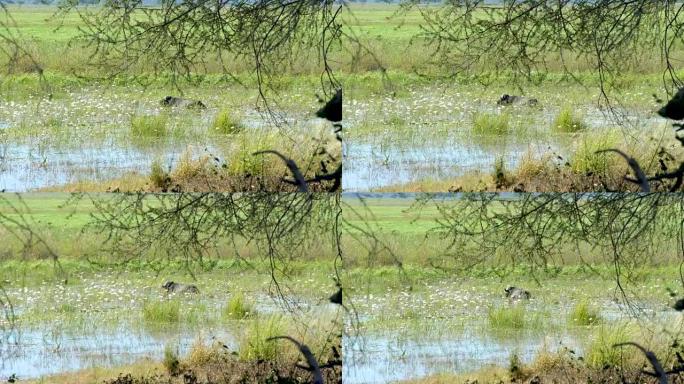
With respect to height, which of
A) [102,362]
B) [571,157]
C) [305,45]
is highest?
[305,45]

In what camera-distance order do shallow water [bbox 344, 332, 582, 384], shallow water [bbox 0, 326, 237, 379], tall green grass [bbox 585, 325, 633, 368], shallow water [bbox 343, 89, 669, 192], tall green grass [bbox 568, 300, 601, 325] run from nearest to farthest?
shallow water [bbox 343, 89, 669, 192], shallow water [bbox 344, 332, 582, 384], shallow water [bbox 0, 326, 237, 379], tall green grass [bbox 585, 325, 633, 368], tall green grass [bbox 568, 300, 601, 325]

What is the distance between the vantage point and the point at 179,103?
1142 centimetres

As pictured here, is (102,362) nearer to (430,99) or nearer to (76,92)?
(76,92)

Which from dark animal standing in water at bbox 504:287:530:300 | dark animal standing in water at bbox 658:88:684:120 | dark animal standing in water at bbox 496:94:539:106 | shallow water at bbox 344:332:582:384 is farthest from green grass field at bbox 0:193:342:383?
dark animal standing in water at bbox 658:88:684:120

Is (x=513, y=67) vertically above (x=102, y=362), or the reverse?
(x=513, y=67)

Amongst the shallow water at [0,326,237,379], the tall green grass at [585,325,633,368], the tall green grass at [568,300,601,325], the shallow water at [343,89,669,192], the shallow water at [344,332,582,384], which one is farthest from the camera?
the tall green grass at [568,300,601,325]

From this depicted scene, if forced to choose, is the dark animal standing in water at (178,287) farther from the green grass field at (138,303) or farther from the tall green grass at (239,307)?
the tall green grass at (239,307)

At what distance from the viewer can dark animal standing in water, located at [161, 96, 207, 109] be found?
1141 centimetres

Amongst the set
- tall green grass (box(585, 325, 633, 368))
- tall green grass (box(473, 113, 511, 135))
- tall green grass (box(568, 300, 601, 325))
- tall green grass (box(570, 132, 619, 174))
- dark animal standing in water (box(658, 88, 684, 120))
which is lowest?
tall green grass (box(585, 325, 633, 368))

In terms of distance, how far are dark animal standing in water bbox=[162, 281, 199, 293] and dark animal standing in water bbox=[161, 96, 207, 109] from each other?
1.29 m

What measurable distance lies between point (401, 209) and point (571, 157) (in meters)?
1.26

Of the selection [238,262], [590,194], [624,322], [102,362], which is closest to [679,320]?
[624,322]

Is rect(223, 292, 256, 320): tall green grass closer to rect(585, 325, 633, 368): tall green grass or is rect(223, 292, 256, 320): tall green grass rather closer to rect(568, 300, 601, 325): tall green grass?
rect(568, 300, 601, 325): tall green grass

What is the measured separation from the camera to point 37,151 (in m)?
11.3
